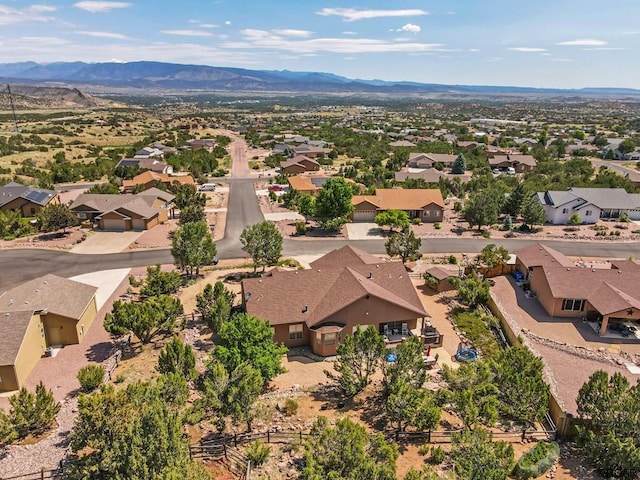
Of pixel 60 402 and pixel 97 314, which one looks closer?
pixel 60 402

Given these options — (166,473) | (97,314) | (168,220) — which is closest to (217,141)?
(168,220)

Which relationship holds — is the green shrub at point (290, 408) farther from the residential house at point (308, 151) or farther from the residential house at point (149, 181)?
the residential house at point (308, 151)

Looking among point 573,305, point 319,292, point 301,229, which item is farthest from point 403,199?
Answer: point 319,292

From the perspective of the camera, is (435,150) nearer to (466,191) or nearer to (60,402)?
(466,191)

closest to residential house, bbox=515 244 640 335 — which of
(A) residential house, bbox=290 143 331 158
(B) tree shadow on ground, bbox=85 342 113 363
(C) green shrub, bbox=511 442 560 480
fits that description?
(C) green shrub, bbox=511 442 560 480

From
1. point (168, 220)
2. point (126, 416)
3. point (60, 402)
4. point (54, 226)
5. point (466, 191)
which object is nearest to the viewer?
point (126, 416)

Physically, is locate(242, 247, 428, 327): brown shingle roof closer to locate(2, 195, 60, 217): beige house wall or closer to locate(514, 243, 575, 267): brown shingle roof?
locate(514, 243, 575, 267): brown shingle roof

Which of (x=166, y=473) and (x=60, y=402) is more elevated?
(x=166, y=473)
